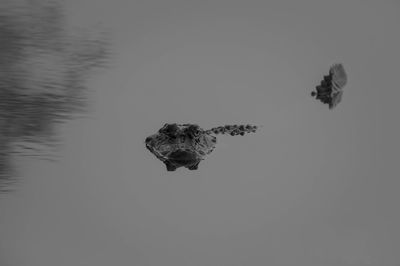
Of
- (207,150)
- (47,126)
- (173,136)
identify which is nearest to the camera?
(47,126)

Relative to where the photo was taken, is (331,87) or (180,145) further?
(331,87)

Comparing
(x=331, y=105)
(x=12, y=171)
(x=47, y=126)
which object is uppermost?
(x=331, y=105)

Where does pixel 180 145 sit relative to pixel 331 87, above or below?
below

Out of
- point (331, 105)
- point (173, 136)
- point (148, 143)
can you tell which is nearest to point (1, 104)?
point (173, 136)

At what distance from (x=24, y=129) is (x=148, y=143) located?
30.8 ft

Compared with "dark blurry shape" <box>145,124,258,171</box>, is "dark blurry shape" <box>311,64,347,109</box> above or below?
above

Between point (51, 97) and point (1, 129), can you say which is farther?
point (51, 97)

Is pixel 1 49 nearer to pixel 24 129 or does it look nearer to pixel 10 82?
pixel 10 82

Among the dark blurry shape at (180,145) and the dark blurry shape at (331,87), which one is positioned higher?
the dark blurry shape at (331,87)

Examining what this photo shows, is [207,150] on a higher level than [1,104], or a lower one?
higher

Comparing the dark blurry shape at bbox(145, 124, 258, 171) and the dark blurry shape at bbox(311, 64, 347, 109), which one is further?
the dark blurry shape at bbox(311, 64, 347, 109)

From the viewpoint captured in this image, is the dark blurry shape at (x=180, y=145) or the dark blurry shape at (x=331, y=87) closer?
the dark blurry shape at (x=180, y=145)

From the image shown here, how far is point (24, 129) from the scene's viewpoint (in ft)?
A: 61.4

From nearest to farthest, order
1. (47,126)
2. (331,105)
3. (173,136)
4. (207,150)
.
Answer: (47,126) → (173,136) → (207,150) → (331,105)
